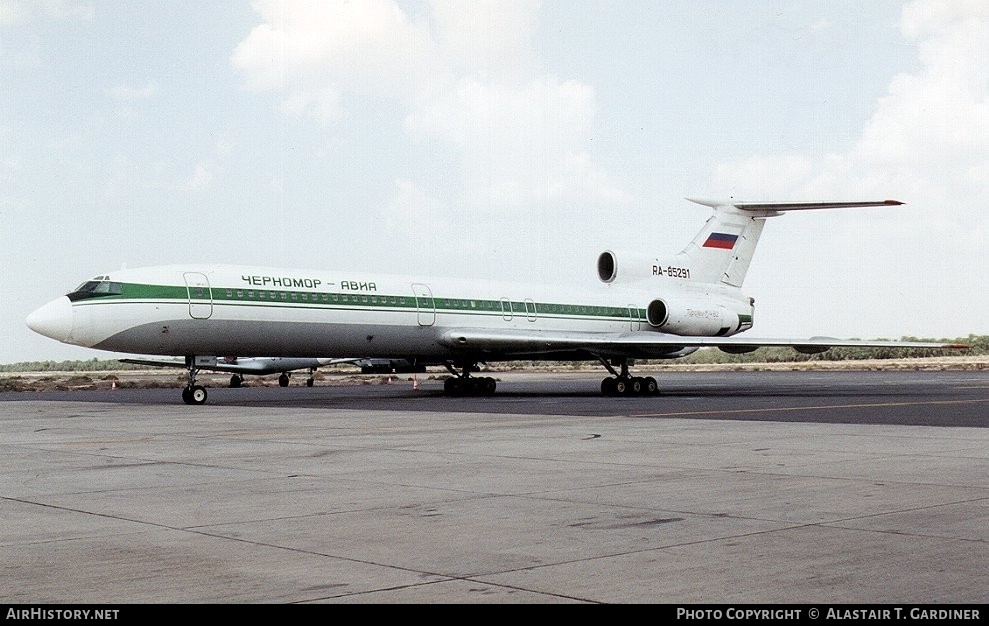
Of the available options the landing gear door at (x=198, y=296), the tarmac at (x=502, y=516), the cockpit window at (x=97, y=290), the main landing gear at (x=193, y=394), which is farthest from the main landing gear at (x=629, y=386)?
the tarmac at (x=502, y=516)

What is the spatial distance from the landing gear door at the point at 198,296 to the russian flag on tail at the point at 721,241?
16643mm

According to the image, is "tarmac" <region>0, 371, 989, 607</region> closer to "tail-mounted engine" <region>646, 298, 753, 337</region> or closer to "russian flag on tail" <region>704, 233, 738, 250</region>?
"tail-mounted engine" <region>646, 298, 753, 337</region>

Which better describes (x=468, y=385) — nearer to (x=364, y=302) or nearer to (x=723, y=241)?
(x=364, y=302)

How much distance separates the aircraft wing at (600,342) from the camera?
97.9 ft

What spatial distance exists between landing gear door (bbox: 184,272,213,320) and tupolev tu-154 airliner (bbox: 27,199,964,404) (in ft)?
0.08

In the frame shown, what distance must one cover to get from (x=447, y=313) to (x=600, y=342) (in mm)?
4526

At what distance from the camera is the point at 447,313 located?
30562mm

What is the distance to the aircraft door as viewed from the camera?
29.8 m

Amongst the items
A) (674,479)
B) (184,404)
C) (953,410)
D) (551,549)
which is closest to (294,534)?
(551,549)

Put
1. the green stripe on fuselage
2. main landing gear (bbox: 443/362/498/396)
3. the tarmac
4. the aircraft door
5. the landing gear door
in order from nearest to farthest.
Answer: the tarmac, the green stripe on fuselage, the landing gear door, the aircraft door, main landing gear (bbox: 443/362/498/396)

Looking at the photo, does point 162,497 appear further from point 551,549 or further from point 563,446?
point 563,446

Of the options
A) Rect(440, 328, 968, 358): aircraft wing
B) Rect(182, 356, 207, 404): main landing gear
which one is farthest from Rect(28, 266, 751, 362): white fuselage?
Rect(182, 356, 207, 404): main landing gear
